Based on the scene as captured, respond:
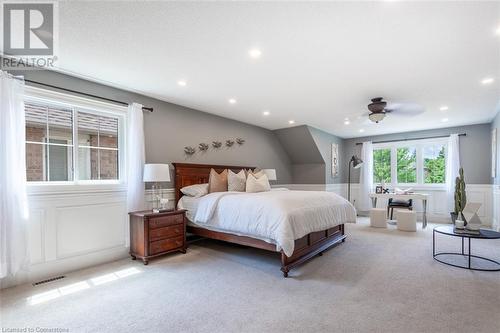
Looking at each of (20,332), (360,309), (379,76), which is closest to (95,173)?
(20,332)

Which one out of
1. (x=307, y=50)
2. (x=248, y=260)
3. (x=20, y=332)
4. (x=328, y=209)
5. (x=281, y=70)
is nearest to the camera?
(x=20, y=332)

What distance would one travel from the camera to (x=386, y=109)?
15.8 feet

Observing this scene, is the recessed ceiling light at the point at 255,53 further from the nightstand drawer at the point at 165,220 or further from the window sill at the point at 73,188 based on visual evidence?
the window sill at the point at 73,188

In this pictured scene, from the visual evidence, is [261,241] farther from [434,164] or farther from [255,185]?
[434,164]

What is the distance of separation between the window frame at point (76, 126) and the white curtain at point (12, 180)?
220 millimetres

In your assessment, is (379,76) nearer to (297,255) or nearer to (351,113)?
(351,113)

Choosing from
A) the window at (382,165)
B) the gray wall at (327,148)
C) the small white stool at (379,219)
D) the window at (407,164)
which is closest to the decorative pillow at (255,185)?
the gray wall at (327,148)

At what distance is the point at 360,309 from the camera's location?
88.7 inches

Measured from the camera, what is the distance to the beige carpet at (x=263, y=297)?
2.04 metres

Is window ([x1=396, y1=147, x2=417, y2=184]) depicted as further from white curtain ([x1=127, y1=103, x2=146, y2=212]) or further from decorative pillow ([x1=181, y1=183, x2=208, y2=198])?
white curtain ([x1=127, y1=103, x2=146, y2=212])

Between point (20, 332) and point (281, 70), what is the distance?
140 inches

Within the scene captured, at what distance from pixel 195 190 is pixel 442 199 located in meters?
6.56

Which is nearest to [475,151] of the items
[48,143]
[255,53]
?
[255,53]

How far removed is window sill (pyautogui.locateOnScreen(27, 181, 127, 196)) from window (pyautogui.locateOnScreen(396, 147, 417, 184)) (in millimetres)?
7403
